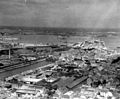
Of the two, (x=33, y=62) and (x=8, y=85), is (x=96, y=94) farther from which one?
(x=33, y=62)

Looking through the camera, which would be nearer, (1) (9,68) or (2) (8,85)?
(2) (8,85)

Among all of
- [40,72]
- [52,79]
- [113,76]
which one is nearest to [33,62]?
[40,72]

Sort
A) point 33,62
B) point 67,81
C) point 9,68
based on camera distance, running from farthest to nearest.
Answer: point 33,62 → point 9,68 → point 67,81

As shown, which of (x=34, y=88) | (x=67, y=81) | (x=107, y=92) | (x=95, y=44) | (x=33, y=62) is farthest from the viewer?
(x=95, y=44)

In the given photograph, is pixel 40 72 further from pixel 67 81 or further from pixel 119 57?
pixel 119 57

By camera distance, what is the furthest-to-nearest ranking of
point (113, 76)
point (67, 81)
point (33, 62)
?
point (33, 62)
point (113, 76)
point (67, 81)

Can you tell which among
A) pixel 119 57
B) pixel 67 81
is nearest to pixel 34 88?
pixel 67 81

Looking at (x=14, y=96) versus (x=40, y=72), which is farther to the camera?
(x=40, y=72)

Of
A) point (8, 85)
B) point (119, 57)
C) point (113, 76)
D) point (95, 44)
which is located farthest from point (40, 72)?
point (95, 44)

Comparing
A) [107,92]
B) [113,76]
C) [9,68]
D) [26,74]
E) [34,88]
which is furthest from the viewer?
[9,68]
